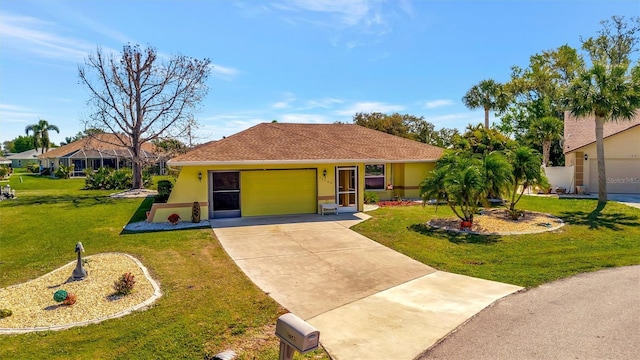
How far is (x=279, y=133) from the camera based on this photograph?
70.0 ft

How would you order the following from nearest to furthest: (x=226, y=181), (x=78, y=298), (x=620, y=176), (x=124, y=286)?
(x=78, y=298), (x=124, y=286), (x=226, y=181), (x=620, y=176)

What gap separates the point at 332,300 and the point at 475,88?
4484 centimetres

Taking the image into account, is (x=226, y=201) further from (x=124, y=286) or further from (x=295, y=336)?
(x=295, y=336)

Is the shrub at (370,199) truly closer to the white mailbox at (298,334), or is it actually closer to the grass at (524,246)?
the grass at (524,246)

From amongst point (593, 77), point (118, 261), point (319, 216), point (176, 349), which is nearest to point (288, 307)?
point (176, 349)

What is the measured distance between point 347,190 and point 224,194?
5861 mm

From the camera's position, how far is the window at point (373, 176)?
75.6ft

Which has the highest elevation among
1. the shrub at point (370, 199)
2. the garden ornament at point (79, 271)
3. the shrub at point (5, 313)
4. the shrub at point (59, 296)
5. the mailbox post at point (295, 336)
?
the shrub at point (370, 199)

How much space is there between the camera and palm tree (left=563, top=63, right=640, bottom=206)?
707 inches

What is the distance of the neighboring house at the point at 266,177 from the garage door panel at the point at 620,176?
1463cm

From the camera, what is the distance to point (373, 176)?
23.1m

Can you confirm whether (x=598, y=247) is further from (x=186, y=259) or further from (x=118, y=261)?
(x=118, y=261)

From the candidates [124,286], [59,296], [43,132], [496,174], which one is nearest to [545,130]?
[496,174]

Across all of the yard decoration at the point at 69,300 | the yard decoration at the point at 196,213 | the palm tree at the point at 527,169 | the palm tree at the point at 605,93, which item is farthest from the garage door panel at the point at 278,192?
the palm tree at the point at 605,93
